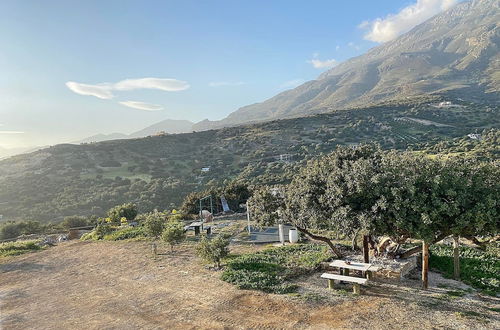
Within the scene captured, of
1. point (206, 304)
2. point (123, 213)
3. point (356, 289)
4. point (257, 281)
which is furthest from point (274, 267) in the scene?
point (123, 213)

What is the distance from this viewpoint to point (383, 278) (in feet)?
38.3

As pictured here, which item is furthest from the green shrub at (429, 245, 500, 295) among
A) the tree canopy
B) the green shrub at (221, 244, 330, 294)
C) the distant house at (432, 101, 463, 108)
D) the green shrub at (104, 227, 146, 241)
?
the distant house at (432, 101, 463, 108)

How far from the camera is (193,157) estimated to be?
65.1m

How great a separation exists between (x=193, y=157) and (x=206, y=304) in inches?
2208

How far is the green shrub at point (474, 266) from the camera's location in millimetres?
10744

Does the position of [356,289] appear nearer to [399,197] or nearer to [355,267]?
[355,267]

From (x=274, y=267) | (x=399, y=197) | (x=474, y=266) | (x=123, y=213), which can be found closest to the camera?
(x=399, y=197)

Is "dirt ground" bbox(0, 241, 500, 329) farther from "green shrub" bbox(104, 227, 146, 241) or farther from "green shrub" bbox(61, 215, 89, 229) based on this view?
"green shrub" bbox(61, 215, 89, 229)

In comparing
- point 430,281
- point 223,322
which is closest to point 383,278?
point 430,281

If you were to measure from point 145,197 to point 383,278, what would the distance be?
36.2 meters

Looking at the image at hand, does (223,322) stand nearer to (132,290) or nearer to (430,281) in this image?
(132,290)

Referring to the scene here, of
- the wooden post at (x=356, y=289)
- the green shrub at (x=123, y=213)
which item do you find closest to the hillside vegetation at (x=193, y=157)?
the green shrub at (x=123, y=213)

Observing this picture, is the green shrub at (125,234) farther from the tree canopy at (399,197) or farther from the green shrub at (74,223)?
the tree canopy at (399,197)

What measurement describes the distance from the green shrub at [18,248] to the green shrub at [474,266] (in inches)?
809
